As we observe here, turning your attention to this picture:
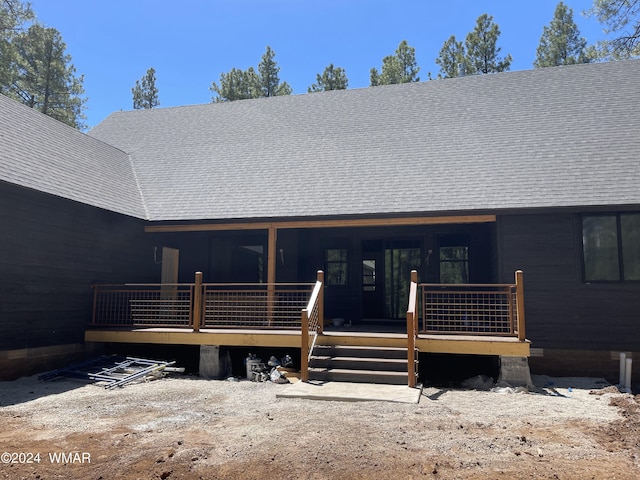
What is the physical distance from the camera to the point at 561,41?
26.1 m

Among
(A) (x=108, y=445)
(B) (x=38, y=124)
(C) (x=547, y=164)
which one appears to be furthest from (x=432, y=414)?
(B) (x=38, y=124)

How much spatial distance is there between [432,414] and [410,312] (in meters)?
2.12

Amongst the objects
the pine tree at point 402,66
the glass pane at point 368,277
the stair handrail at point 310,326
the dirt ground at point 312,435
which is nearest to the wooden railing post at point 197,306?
the dirt ground at point 312,435

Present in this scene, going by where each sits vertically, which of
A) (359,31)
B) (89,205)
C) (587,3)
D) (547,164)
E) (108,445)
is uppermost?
(359,31)

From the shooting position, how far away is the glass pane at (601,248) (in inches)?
364

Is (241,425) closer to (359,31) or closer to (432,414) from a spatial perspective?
(432,414)

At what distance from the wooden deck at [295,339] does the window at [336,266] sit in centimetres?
331

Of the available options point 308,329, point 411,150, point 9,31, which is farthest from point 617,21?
point 9,31

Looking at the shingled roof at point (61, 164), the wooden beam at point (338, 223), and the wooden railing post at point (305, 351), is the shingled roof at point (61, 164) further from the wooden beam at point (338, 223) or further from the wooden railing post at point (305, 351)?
the wooden railing post at point (305, 351)

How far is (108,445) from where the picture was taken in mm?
5105

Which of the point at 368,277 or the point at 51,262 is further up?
the point at 51,262

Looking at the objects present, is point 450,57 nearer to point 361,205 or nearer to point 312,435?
point 361,205

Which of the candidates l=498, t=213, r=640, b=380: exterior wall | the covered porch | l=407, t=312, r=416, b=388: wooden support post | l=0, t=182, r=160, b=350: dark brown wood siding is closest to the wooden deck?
the covered porch

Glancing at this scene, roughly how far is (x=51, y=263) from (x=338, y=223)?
19.6 ft
